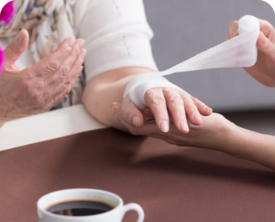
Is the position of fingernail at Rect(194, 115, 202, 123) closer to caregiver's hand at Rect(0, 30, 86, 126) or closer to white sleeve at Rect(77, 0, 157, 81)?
caregiver's hand at Rect(0, 30, 86, 126)

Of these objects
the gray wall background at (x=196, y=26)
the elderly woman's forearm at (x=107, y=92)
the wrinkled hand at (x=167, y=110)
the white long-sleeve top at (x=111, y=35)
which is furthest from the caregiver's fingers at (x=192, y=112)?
the gray wall background at (x=196, y=26)

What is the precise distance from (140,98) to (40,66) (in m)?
0.18

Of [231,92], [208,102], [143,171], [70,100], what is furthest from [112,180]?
[231,92]

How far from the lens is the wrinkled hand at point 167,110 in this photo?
54 centimetres

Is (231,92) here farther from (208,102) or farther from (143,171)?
(143,171)

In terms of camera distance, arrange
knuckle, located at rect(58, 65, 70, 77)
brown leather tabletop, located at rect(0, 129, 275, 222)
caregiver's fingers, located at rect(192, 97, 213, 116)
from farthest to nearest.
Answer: knuckle, located at rect(58, 65, 70, 77) → caregiver's fingers, located at rect(192, 97, 213, 116) → brown leather tabletop, located at rect(0, 129, 275, 222)

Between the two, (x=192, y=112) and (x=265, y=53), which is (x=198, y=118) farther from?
(x=265, y=53)

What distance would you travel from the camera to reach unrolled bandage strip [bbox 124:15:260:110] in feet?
2.15

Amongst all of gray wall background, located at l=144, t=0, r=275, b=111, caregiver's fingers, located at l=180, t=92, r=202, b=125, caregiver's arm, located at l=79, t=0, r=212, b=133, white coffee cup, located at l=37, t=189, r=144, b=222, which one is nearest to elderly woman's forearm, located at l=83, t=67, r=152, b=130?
caregiver's arm, located at l=79, t=0, r=212, b=133

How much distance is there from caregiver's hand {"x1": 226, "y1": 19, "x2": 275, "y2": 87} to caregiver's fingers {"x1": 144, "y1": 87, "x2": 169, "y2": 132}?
0.79 ft

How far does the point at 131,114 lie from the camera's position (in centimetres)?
62

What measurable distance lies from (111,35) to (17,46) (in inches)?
14.9

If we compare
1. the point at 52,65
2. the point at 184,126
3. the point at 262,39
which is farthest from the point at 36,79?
the point at 262,39

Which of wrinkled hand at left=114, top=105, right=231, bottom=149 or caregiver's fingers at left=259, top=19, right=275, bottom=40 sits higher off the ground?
caregiver's fingers at left=259, top=19, right=275, bottom=40
